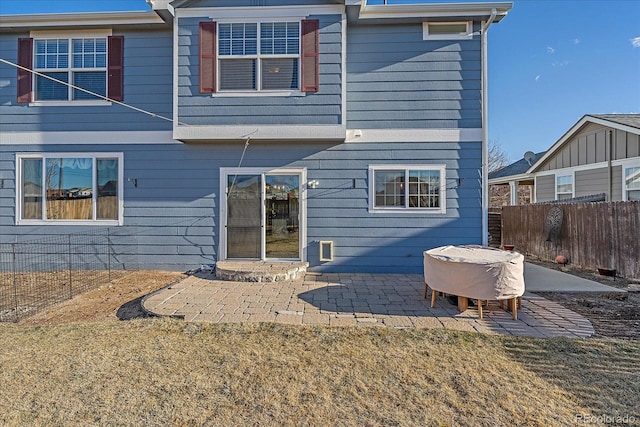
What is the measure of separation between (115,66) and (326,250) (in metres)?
5.95

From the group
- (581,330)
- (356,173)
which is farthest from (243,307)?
(581,330)

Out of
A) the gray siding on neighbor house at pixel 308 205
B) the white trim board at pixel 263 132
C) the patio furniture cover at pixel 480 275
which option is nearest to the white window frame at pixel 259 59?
the white trim board at pixel 263 132

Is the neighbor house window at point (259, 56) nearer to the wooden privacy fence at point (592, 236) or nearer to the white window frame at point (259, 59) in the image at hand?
the white window frame at point (259, 59)

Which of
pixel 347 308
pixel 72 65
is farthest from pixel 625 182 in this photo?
pixel 72 65

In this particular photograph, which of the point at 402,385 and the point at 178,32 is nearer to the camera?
the point at 402,385

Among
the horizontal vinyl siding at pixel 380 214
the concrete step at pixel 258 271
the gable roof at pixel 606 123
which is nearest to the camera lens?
the concrete step at pixel 258 271

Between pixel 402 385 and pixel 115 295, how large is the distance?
4.90 m

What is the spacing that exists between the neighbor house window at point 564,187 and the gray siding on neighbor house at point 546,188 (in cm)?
28

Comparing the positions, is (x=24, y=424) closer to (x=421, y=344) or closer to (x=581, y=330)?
(x=421, y=344)

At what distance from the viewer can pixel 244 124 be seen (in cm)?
674

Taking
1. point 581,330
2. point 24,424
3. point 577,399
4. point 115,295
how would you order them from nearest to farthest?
point 24,424 → point 577,399 → point 581,330 → point 115,295

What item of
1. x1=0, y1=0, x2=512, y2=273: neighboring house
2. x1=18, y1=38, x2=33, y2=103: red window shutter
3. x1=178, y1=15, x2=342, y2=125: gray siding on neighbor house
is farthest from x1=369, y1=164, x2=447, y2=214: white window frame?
x1=18, y1=38, x2=33, y2=103: red window shutter

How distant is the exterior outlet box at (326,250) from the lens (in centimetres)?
701

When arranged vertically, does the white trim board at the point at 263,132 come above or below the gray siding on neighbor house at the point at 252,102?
below
